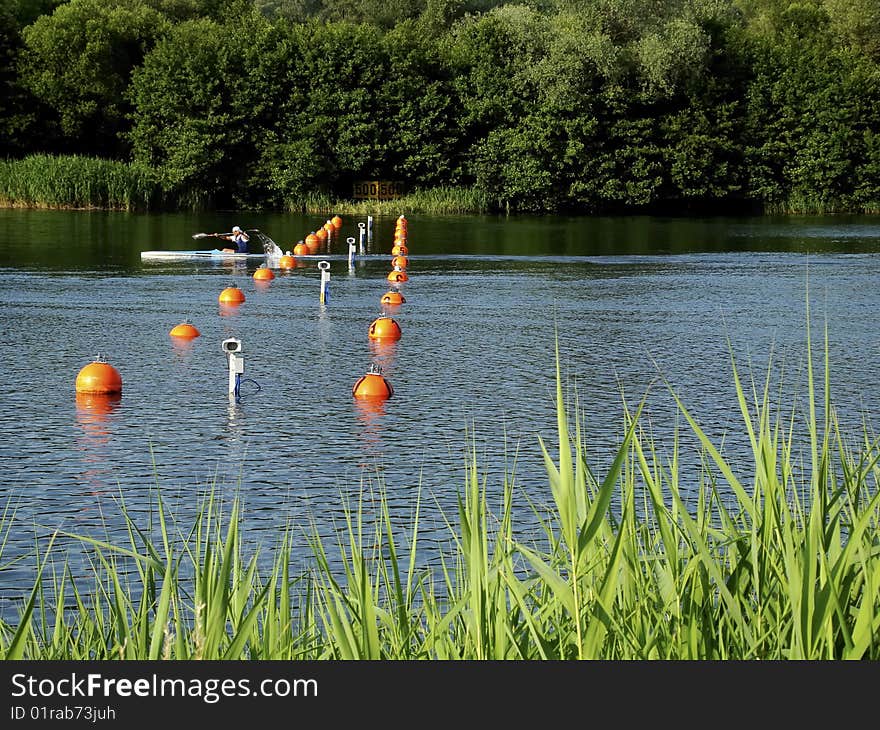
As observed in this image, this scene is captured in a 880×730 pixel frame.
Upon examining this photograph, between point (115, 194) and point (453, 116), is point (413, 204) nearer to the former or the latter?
point (453, 116)

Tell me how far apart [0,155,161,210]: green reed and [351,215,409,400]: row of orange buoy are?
2227cm

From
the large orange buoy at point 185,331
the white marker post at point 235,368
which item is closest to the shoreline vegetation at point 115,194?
the large orange buoy at point 185,331

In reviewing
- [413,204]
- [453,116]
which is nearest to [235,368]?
[413,204]

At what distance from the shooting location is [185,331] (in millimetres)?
19641

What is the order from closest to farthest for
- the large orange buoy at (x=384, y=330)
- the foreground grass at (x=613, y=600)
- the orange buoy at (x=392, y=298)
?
the foreground grass at (x=613, y=600)
the large orange buoy at (x=384, y=330)
the orange buoy at (x=392, y=298)

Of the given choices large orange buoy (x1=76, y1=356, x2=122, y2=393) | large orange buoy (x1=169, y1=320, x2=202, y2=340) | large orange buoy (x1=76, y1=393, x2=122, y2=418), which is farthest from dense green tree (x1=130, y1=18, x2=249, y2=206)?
large orange buoy (x1=76, y1=393, x2=122, y2=418)

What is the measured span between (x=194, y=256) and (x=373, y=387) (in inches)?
726

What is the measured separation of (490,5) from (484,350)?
2795 inches

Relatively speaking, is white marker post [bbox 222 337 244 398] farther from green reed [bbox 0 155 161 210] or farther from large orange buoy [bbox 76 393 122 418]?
green reed [bbox 0 155 161 210]

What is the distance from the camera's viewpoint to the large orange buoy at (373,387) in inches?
594

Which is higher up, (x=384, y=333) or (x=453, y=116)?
(x=453, y=116)

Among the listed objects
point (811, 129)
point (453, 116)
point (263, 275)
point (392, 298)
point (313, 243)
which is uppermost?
point (453, 116)

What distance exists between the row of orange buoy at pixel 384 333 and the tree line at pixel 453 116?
28021 millimetres

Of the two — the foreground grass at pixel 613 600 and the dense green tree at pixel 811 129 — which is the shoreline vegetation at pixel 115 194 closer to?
the dense green tree at pixel 811 129
